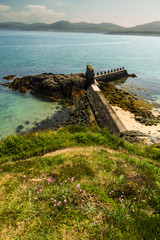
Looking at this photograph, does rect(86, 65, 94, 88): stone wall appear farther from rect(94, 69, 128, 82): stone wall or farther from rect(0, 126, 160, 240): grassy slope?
rect(0, 126, 160, 240): grassy slope

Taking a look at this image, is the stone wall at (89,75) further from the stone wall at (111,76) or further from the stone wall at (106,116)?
the stone wall at (111,76)

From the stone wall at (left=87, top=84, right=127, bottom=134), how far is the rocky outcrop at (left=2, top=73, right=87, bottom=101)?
18.8 feet

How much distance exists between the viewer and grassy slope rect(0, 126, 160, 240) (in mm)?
3824

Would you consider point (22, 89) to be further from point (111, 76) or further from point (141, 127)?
point (111, 76)

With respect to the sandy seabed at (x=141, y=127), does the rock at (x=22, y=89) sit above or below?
above

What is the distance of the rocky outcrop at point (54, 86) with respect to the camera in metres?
26.9

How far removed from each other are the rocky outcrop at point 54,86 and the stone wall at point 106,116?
18.8ft

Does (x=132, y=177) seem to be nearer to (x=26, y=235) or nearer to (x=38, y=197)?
(x=38, y=197)

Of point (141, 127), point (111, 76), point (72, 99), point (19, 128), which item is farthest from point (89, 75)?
point (19, 128)

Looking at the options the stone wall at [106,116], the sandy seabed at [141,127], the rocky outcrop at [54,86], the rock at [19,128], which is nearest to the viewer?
the stone wall at [106,116]

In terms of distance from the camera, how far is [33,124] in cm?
1886

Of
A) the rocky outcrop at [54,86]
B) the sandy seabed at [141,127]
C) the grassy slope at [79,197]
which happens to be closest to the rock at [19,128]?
the grassy slope at [79,197]

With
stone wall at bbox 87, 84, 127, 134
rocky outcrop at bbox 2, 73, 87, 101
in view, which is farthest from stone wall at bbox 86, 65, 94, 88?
stone wall at bbox 87, 84, 127, 134

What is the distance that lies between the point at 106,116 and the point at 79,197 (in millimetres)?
14248
